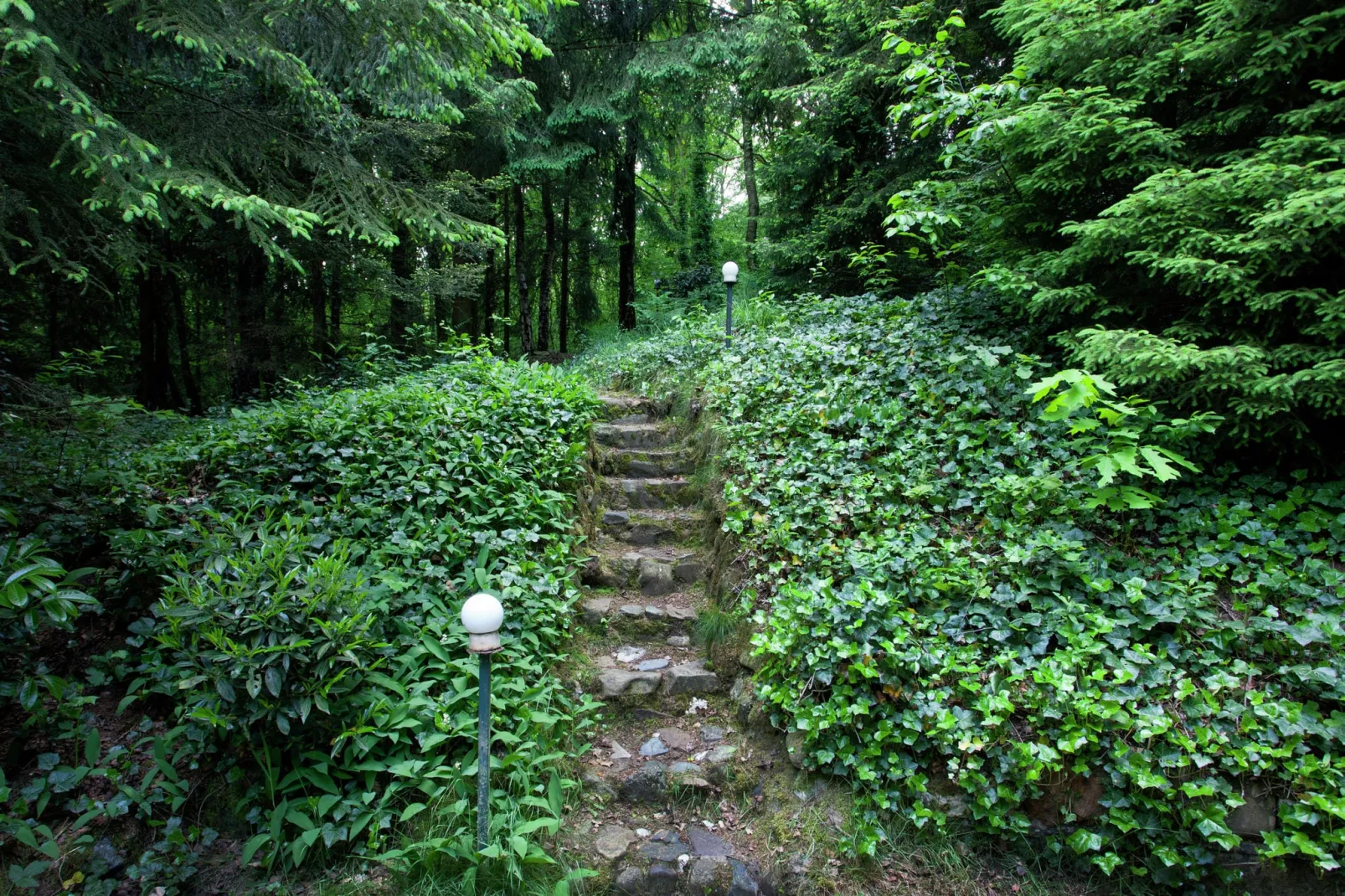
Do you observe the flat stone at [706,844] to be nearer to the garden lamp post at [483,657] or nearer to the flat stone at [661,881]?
the flat stone at [661,881]

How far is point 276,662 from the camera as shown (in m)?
2.41

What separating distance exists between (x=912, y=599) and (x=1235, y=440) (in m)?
1.95

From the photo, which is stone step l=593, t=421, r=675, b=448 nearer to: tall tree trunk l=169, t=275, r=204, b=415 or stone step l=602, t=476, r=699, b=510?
stone step l=602, t=476, r=699, b=510

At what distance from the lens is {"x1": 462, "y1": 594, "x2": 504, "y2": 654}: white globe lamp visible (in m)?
2.20

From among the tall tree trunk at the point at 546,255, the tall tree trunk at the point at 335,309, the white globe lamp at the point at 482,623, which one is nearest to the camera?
the white globe lamp at the point at 482,623

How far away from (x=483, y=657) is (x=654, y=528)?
246 cm

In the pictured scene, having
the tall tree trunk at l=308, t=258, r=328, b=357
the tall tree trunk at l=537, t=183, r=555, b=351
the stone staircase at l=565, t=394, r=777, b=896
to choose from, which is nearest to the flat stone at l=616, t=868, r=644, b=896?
the stone staircase at l=565, t=394, r=777, b=896

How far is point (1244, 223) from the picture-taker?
290 cm

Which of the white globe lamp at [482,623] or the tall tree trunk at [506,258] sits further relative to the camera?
the tall tree trunk at [506,258]

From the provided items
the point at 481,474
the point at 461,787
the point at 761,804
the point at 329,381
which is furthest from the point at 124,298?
the point at 761,804

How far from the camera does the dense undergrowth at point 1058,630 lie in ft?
7.34

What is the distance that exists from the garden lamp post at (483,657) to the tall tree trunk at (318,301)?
26.0ft

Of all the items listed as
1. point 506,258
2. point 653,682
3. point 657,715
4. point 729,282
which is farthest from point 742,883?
point 506,258

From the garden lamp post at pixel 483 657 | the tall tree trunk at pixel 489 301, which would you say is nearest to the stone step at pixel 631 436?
the garden lamp post at pixel 483 657
